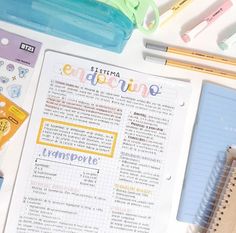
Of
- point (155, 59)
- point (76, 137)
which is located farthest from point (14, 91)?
point (155, 59)

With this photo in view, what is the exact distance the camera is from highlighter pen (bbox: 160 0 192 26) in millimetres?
734

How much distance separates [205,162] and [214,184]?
1.6 inches

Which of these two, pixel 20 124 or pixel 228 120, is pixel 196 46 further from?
pixel 20 124

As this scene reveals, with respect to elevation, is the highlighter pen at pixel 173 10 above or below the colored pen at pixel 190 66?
above

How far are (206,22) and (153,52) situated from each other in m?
0.10

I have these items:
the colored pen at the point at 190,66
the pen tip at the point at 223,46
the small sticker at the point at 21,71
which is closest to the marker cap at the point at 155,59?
the colored pen at the point at 190,66

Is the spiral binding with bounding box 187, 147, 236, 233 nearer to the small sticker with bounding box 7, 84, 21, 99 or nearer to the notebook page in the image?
the notebook page

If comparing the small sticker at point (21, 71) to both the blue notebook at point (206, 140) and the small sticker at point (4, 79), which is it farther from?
the blue notebook at point (206, 140)

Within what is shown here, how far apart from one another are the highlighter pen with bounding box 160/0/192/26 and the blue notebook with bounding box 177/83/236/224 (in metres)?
0.13

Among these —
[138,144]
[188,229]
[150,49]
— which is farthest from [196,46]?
[188,229]

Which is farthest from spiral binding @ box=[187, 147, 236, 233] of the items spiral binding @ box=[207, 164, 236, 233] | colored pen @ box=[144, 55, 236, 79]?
colored pen @ box=[144, 55, 236, 79]

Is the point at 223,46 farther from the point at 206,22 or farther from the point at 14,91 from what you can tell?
the point at 14,91

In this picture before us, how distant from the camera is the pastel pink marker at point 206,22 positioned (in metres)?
0.74

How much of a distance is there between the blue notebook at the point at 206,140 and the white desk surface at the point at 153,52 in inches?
0.5
